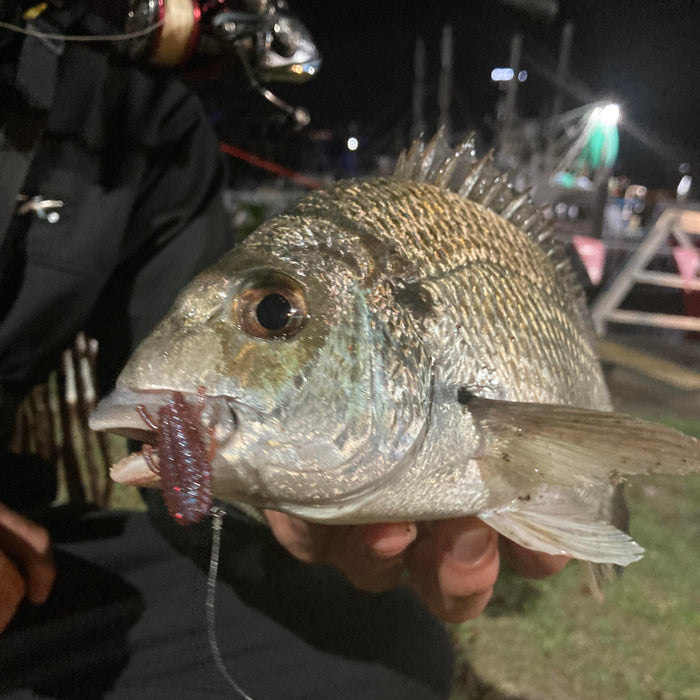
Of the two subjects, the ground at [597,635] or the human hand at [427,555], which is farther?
the ground at [597,635]

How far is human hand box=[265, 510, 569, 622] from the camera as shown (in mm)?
892

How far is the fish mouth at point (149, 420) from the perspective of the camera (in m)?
0.58

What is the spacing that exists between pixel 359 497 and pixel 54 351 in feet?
3.53

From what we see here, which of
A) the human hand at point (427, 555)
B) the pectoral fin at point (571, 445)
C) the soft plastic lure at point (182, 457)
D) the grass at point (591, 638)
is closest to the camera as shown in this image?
the soft plastic lure at point (182, 457)

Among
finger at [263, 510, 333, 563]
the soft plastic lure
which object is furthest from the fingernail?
the soft plastic lure

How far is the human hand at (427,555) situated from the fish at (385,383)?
5.1 inches

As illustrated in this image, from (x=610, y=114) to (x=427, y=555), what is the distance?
1275 cm

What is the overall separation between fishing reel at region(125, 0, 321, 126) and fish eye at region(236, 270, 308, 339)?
0.78m

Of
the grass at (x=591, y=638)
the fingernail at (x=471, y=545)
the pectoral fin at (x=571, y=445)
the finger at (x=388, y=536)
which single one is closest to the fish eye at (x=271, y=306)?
the pectoral fin at (x=571, y=445)

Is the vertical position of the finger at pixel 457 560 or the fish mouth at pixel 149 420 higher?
the fish mouth at pixel 149 420

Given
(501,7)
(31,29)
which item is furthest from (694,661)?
(31,29)

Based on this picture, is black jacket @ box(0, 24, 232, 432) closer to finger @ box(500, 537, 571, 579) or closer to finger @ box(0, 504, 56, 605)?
finger @ box(0, 504, 56, 605)

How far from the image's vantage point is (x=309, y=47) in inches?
52.4

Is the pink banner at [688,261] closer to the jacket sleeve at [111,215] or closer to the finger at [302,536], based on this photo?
the jacket sleeve at [111,215]
